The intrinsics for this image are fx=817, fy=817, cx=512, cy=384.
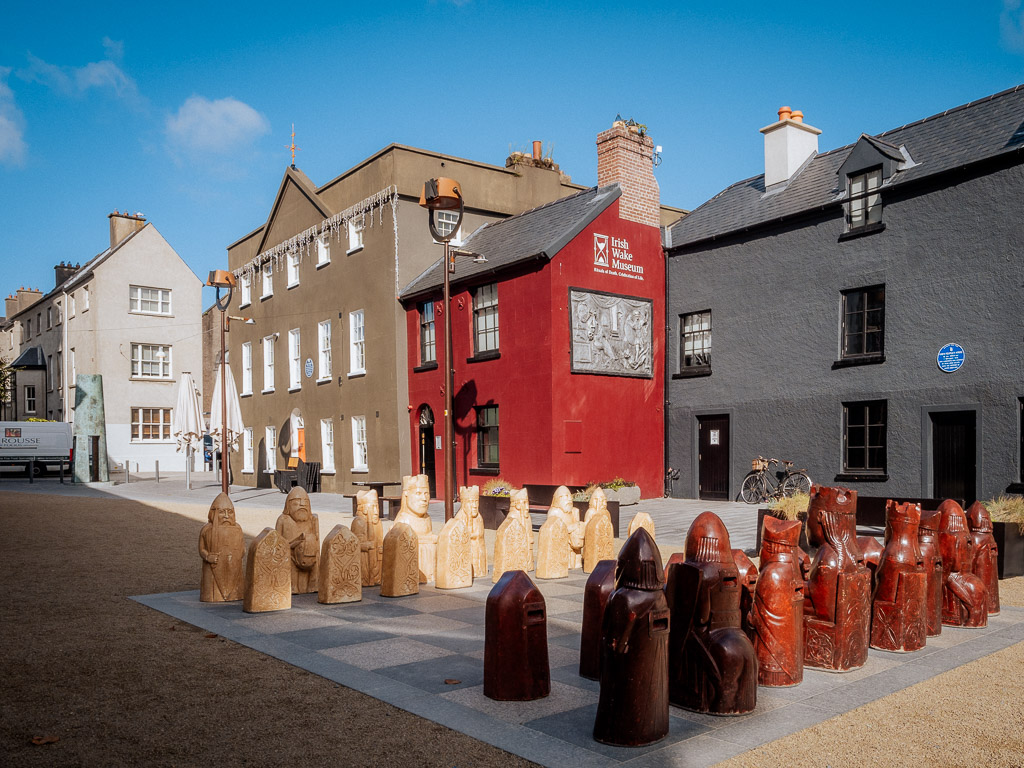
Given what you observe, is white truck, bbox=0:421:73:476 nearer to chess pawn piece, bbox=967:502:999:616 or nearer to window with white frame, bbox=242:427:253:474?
window with white frame, bbox=242:427:253:474

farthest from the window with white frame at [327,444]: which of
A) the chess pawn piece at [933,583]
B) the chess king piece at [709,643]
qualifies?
the chess king piece at [709,643]

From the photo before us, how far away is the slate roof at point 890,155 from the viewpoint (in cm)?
1548

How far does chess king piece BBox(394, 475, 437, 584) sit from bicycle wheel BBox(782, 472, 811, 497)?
1050cm

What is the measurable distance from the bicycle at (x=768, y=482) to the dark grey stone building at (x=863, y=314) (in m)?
0.35

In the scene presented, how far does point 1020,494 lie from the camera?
46.6ft

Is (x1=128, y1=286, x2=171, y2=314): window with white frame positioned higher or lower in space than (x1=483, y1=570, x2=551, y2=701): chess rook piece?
higher

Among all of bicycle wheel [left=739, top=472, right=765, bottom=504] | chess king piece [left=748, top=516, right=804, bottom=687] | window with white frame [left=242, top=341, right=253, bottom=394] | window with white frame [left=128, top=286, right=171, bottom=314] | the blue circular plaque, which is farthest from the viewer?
window with white frame [left=128, top=286, right=171, bottom=314]

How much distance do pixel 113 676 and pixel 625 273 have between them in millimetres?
16434

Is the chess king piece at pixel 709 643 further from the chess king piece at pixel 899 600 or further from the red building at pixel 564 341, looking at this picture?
the red building at pixel 564 341

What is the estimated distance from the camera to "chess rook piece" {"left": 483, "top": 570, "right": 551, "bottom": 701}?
4.95m

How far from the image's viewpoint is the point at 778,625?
207 inches

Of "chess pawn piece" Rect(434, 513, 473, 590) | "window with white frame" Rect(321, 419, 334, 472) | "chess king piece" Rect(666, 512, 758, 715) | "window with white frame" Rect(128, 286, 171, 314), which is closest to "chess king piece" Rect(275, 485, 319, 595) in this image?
"chess pawn piece" Rect(434, 513, 473, 590)

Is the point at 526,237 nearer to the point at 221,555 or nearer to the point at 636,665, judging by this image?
the point at 221,555

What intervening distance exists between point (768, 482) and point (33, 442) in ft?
102
